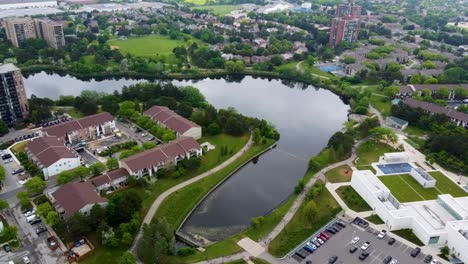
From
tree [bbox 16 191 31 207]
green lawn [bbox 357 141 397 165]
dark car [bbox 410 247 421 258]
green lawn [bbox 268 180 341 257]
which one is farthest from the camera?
green lawn [bbox 357 141 397 165]

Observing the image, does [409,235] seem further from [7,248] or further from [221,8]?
[221,8]

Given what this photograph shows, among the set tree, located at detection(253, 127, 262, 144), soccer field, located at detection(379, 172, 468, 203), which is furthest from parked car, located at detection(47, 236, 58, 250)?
soccer field, located at detection(379, 172, 468, 203)

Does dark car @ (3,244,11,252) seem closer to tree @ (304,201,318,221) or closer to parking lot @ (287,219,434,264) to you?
parking lot @ (287,219,434,264)

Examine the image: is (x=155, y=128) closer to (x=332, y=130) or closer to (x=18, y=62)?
(x=332, y=130)

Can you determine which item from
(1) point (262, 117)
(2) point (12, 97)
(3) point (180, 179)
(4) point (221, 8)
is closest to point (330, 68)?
(1) point (262, 117)

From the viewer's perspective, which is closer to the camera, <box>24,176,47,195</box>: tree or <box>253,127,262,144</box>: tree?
<box>24,176,47,195</box>: tree

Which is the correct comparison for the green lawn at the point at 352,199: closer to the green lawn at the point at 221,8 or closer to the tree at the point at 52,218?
the tree at the point at 52,218
